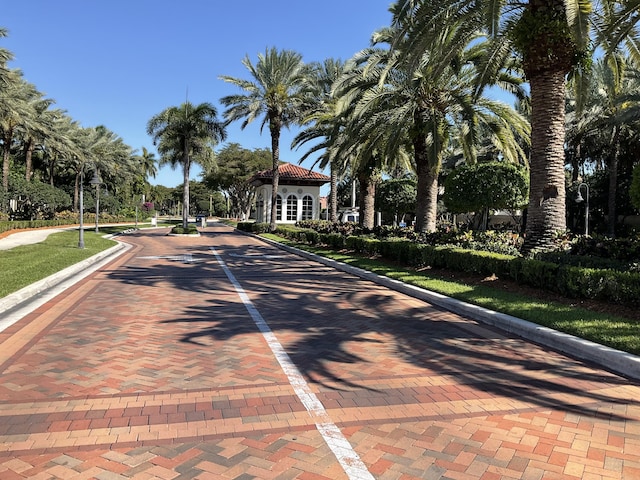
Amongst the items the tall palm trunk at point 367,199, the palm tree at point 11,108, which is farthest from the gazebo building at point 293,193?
the tall palm trunk at point 367,199

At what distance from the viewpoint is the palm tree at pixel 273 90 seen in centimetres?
3459

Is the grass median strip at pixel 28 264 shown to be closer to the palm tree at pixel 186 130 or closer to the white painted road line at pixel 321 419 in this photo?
the white painted road line at pixel 321 419

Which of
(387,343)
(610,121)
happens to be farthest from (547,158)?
(610,121)

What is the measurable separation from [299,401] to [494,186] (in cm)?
1743

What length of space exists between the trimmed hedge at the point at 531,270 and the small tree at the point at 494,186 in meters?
5.32

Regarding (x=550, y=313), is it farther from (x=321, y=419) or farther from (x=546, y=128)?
(x=321, y=419)

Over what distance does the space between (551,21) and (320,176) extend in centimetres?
3783

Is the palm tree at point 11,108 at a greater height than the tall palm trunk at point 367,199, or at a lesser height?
greater

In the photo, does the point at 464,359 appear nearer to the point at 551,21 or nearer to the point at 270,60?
the point at 551,21

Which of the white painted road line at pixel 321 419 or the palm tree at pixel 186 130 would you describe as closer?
the white painted road line at pixel 321 419

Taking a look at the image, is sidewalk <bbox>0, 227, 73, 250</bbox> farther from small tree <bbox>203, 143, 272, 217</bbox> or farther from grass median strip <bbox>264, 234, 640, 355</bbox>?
small tree <bbox>203, 143, 272, 217</bbox>

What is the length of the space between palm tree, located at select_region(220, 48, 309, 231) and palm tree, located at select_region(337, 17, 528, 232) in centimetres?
1739

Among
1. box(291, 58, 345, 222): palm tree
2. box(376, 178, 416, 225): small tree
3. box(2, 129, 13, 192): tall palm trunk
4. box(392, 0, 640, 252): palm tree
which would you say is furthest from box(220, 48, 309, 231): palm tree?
box(392, 0, 640, 252): palm tree

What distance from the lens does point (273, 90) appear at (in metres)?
34.6
